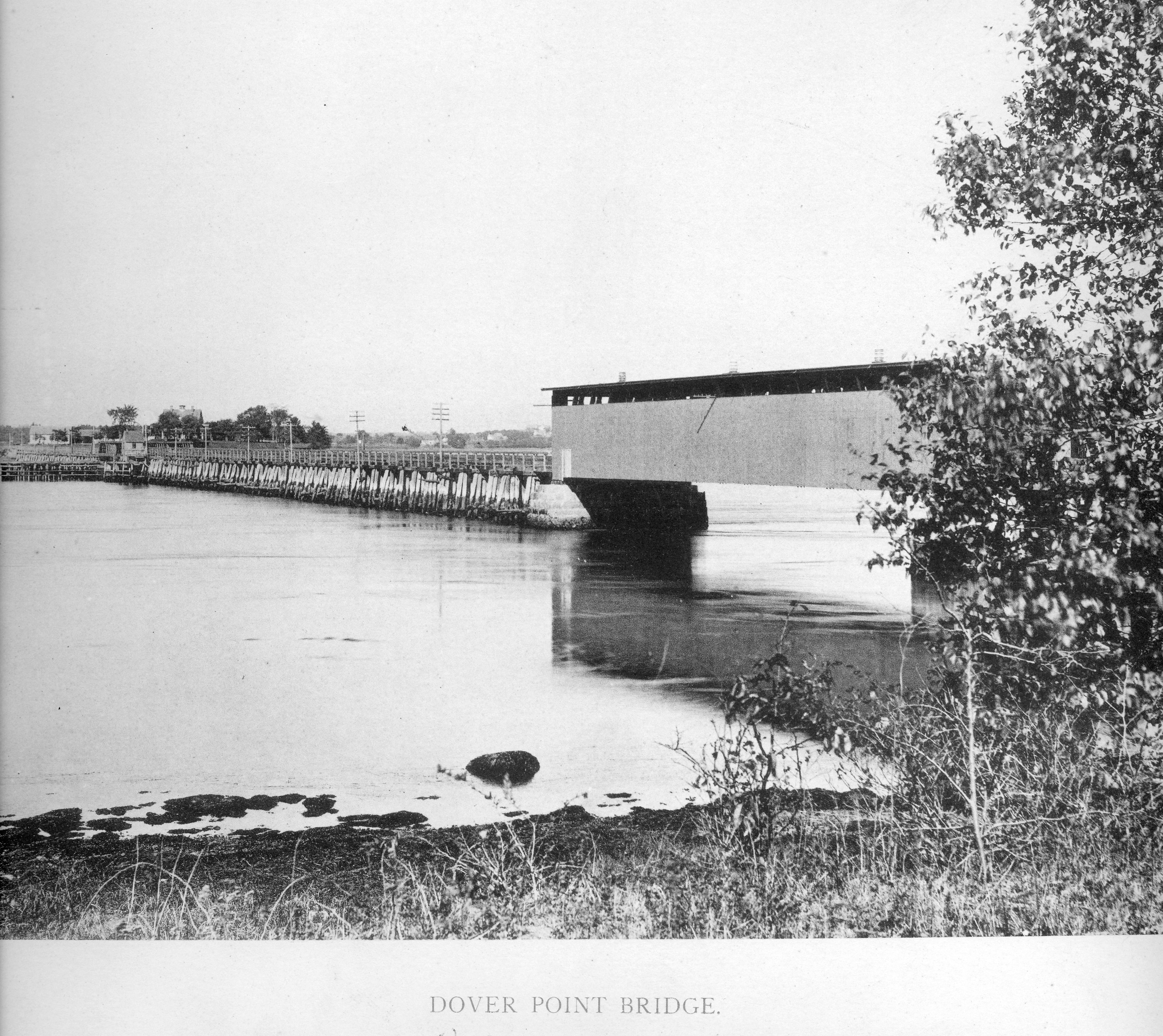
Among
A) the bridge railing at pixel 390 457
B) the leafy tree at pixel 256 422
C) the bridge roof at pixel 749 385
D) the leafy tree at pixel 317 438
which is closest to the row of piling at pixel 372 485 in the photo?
the bridge railing at pixel 390 457

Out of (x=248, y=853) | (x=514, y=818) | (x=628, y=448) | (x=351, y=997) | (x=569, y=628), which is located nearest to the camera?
(x=351, y=997)

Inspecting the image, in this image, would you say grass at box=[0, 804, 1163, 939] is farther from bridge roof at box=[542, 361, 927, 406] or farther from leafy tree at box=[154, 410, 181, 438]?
bridge roof at box=[542, 361, 927, 406]

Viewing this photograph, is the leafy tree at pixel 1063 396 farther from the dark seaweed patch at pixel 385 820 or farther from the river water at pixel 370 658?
the dark seaweed patch at pixel 385 820

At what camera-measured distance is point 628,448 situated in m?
20.0

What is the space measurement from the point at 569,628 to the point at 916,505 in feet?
30.0

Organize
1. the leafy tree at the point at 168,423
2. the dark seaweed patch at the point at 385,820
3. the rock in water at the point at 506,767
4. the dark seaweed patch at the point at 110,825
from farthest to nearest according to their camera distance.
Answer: the leafy tree at the point at 168,423
the rock in water at the point at 506,767
the dark seaweed patch at the point at 385,820
the dark seaweed patch at the point at 110,825

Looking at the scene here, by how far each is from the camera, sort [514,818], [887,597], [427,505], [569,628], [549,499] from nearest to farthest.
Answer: [514,818] < [569,628] < [887,597] < [549,499] < [427,505]

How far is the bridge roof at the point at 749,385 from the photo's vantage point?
13.9 metres

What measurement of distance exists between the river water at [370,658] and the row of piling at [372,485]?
11671 mm

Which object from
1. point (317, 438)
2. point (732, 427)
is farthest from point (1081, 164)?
point (317, 438)

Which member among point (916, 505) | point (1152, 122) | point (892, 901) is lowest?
point (892, 901)

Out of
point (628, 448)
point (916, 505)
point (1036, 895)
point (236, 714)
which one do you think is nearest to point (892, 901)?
point (1036, 895)

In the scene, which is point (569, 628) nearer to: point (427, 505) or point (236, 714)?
point (236, 714)

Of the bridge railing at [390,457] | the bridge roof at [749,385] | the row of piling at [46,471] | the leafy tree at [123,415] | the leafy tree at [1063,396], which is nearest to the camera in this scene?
the leafy tree at [1063,396]
